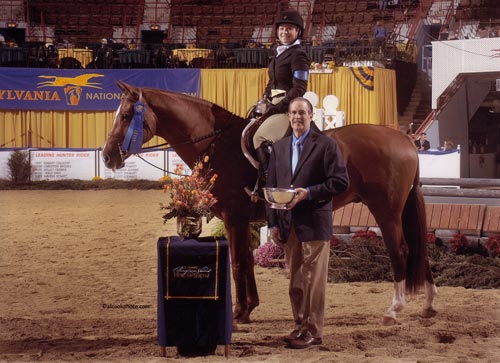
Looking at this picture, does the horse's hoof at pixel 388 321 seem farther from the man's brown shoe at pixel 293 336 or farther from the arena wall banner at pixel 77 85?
the arena wall banner at pixel 77 85

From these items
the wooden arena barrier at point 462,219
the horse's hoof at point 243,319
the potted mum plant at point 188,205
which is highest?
the potted mum plant at point 188,205

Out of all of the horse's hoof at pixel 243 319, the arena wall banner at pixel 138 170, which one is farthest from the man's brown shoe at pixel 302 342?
the arena wall banner at pixel 138 170

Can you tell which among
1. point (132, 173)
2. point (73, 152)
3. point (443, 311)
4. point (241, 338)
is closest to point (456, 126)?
point (132, 173)

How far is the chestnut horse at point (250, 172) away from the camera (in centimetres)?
559

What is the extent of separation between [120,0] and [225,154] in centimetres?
2161

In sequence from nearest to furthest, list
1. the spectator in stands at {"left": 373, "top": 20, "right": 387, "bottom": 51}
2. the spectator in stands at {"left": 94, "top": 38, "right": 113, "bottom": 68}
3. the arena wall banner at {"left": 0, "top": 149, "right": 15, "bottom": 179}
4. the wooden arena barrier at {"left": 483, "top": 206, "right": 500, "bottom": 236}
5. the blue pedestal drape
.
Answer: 1. the blue pedestal drape
2. the wooden arena barrier at {"left": 483, "top": 206, "right": 500, "bottom": 236}
3. the arena wall banner at {"left": 0, "top": 149, "right": 15, "bottom": 179}
4. the spectator in stands at {"left": 373, "top": 20, "right": 387, "bottom": 51}
5. the spectator in stands at {"left": 94, "top": 38, "right": 113, "bottom": 68}

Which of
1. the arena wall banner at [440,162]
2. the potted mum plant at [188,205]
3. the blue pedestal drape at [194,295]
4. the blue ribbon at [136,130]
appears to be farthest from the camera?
the arena wall banner at [440,162]

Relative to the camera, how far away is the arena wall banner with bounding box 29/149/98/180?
18.6 metres

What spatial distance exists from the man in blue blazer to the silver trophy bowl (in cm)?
8

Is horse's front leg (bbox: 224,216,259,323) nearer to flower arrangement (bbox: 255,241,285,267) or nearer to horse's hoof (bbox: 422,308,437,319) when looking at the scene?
horse's hoof (bbox: 422,308,437,319)

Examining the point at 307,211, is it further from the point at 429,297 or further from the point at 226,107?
the point at 226,107

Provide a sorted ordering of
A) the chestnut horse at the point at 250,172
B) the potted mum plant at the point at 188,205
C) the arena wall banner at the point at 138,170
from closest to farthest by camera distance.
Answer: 1. the potted mum plant at the point at 188,205
2. the chestnut horse at the point at 250,172
3. the arena wall banner at the point at 138,170

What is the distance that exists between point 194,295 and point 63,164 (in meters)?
14.8

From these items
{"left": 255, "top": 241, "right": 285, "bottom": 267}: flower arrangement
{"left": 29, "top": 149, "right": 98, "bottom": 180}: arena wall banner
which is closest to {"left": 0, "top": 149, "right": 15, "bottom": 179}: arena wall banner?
{"left": 29, "top": 149, "right": 98, "bottom": 180}: arena wall banner
